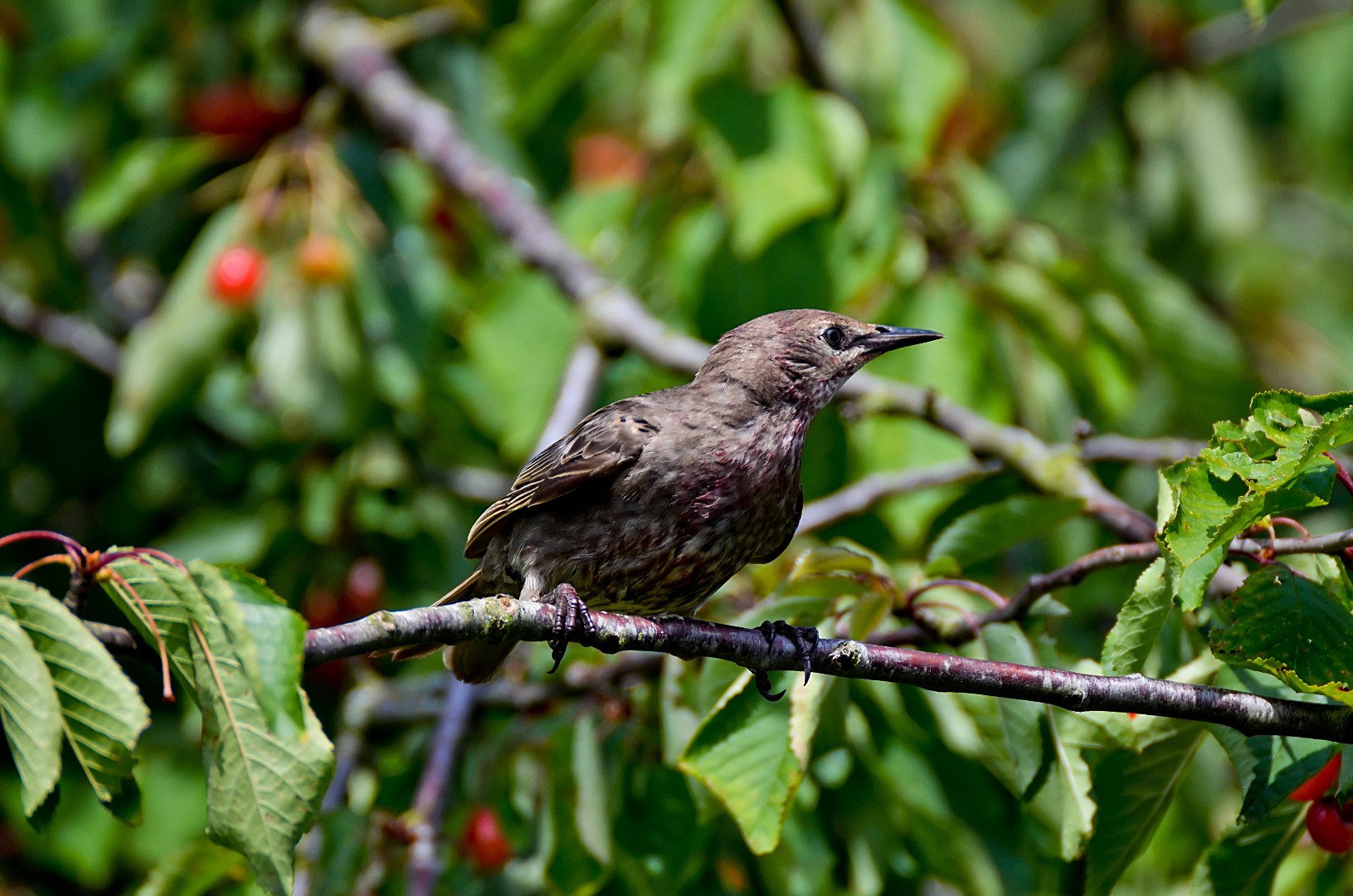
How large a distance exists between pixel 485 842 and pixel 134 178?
2862 mm

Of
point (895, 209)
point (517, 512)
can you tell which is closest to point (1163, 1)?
point (895, 209)

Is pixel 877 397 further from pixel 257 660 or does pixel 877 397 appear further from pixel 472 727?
pixel 257 660

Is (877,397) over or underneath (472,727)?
over

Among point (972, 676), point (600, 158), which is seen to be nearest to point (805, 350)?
point (972, 676)

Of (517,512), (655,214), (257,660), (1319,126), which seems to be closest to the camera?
(257,660)

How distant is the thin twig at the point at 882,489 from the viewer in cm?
398

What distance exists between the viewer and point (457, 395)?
5.33 metres

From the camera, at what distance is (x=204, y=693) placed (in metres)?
2.17

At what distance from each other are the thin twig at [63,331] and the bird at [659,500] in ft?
9.11

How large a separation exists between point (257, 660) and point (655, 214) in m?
3.16

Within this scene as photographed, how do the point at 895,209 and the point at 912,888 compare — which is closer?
the point at 912,888

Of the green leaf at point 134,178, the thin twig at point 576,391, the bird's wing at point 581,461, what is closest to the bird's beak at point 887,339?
the bird's wing at point 581,461

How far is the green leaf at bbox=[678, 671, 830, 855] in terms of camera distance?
8.84ft

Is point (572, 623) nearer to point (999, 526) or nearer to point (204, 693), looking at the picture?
point (204, 693)
